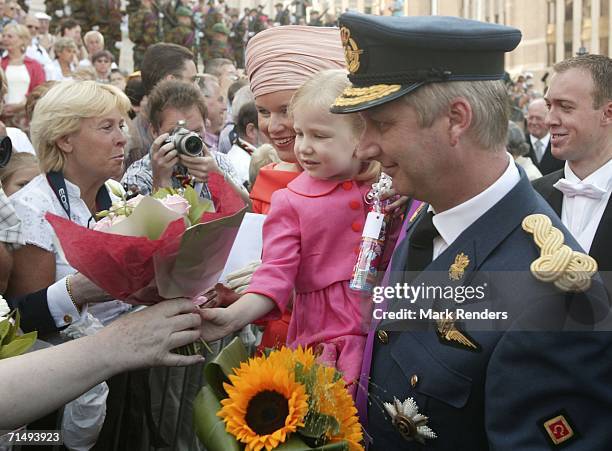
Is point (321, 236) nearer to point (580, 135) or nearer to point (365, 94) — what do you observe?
point (365, 94)

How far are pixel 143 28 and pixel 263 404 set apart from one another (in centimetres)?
1416

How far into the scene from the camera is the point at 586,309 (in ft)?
6.44

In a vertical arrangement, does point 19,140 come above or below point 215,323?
below

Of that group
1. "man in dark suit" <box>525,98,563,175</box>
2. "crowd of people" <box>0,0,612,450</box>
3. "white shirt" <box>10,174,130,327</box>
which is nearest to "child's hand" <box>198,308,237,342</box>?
"crowd of people" <box>0,0,612,450</box>

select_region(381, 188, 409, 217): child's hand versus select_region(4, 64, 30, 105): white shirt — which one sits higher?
select_region(381, 188, 409, 217): child's hand

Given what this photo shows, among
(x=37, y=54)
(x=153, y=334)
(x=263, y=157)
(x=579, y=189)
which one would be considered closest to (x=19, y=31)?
(x=37, y=54)

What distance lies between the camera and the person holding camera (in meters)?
4.31

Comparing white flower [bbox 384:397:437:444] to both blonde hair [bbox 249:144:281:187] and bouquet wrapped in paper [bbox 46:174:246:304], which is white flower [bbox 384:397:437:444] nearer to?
bouquet wrapped in paper [bbox 46:174:246:304]

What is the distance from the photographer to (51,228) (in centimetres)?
367

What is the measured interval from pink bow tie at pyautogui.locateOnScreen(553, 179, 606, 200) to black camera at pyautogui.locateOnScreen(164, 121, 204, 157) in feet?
6.14

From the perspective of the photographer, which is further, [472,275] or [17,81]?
[17,81]

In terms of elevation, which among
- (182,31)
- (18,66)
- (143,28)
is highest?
(18,66)

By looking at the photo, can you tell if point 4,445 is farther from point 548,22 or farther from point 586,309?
point 548,22

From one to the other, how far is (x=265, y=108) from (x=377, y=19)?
4.41 ft
